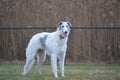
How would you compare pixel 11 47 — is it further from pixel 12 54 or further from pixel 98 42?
pixel 98 42

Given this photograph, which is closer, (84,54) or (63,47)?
(63,47)

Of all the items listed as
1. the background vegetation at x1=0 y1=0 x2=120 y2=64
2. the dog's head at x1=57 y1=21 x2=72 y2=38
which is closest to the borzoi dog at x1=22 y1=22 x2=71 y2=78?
the dog's head at x1=57 y1=21 x2=72 y2=38

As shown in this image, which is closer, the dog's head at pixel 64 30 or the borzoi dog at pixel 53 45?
the dog's head at pixel 64 30

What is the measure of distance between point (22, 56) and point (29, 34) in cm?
92

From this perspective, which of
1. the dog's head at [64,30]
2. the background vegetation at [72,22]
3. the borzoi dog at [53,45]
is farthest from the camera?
the background vegetation at [72,22]

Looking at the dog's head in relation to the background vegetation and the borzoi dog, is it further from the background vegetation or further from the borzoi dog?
the background vegetation

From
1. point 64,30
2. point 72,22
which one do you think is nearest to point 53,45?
point 64,30

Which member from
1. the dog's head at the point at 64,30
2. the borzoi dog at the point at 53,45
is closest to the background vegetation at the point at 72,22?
the borzoi dog at the point at 53,45

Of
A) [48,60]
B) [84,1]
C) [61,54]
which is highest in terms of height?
[84,1]

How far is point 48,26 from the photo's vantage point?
16.5 m

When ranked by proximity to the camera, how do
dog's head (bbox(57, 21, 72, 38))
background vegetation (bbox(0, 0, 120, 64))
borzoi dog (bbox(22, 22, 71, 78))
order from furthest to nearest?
background vegetation (bbox(0, 0, 120, 64)), borzoi dog (bbox(22, 22, 71, 78)), dog's head (bbox(57, 21, 72, 38))

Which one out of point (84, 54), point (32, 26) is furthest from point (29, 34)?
point (84, 54)

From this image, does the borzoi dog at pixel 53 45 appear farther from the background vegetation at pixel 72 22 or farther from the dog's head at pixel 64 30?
the background vegetation at pixel 72 22

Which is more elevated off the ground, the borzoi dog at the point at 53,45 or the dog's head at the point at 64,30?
the dog's head at the point at 64,30
